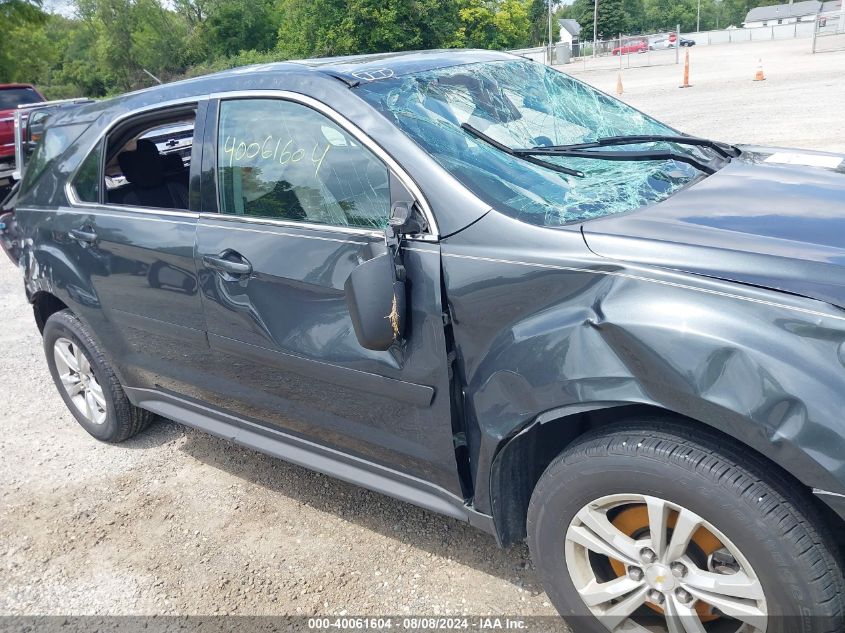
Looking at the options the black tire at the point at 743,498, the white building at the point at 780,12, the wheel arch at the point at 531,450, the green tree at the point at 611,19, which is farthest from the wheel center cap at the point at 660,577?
the white building at the point at 780,12

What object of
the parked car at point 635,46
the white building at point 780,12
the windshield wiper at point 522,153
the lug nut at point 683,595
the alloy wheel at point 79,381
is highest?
the windshield wiper at point 522,153

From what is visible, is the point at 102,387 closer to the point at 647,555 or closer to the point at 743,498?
the point at 647,555

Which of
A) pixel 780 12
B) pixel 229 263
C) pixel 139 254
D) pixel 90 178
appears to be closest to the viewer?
pixel 229 263

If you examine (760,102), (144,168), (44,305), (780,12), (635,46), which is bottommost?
(780,12)

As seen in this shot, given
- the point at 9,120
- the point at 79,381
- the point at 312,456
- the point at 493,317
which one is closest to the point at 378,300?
the point at 493,317

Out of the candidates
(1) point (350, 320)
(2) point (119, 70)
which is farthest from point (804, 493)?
(2) point (119, 70)

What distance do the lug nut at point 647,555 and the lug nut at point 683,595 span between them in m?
0.10

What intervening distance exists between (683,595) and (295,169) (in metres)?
1.96

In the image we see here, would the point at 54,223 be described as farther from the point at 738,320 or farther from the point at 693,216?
the point at 738,320

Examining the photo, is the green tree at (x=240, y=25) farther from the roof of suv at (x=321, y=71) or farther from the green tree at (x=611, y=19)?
the roof of suv at (x=321, y=71)

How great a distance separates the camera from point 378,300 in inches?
90.7

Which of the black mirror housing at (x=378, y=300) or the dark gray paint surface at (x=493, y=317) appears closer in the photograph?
the dark gray paint surface at (x=493, y=317)

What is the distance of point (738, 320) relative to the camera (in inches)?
70.7

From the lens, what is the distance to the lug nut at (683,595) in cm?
202
